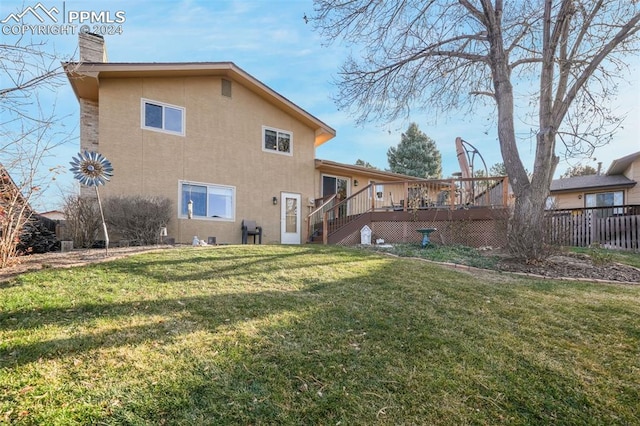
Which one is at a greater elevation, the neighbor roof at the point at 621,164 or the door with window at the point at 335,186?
the neighbor roof at the point at 621,164

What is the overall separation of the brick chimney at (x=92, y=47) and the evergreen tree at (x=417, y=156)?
24483 millimetres

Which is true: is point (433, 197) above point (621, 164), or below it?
below

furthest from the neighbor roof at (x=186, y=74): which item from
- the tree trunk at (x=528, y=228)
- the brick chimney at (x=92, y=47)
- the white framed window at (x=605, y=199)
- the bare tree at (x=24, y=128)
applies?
the white framed window at (x=605, y=199)

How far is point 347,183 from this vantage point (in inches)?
587

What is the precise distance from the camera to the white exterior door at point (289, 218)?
40.4ft

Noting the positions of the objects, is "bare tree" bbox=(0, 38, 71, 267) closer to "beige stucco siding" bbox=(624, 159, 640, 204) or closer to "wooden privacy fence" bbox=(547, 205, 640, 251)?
"wooden privacy fence" bbox=(547, 205, 640, 251)

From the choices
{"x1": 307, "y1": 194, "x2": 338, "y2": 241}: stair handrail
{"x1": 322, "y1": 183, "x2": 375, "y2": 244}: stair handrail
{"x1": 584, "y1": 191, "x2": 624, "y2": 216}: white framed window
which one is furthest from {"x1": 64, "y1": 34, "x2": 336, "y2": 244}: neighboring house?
{"x1": 584, "y1": 191, "x2": 624, "y2": 216}: white framed window

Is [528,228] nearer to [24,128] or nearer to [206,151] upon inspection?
[24,128]

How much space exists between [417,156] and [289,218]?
20.7 metres

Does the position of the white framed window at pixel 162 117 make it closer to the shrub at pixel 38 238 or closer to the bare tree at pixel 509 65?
the shrub at pixel 38 238

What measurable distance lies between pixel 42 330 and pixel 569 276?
7.68 meters

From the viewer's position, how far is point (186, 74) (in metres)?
10.5

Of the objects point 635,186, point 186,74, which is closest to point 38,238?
point 186,74

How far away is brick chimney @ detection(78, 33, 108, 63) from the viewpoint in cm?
950
